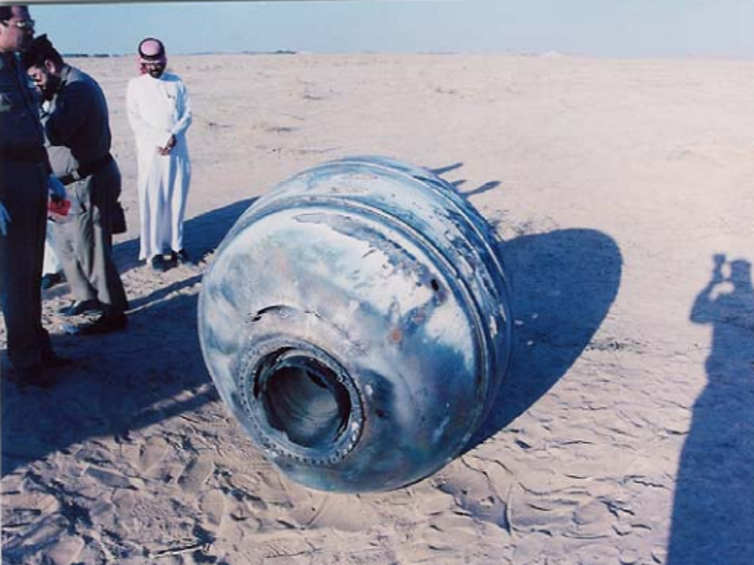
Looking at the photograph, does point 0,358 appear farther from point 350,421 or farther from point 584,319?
point 584,319

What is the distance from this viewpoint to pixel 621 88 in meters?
21.8

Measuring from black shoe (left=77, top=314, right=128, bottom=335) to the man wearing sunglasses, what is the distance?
60 centimetres

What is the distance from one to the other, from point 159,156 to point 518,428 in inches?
163

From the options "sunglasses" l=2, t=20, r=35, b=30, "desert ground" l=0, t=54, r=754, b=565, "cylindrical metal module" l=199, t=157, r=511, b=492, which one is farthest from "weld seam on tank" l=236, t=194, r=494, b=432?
"sunglasses" l=2, t=20, r=35, b=30

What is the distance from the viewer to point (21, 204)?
437 cm

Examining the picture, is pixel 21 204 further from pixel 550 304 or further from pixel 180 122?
pixel 550 304

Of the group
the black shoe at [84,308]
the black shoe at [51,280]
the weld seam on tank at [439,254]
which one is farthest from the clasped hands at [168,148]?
the weld seam on tank at [439,254]

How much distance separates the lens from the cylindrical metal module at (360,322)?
299 centimetres

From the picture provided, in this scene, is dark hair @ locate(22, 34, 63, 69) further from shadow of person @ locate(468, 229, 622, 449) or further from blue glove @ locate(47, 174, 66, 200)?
shadow of person @ locate(468, 229, 622, 449)

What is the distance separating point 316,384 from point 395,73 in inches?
987

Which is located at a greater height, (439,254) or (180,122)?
(180,122)

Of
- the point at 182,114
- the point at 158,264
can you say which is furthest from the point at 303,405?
the point at 182,114

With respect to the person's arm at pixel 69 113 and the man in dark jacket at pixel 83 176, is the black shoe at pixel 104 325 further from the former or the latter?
the person's arm at pixel 69 113

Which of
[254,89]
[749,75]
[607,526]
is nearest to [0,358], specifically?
[607,526]
